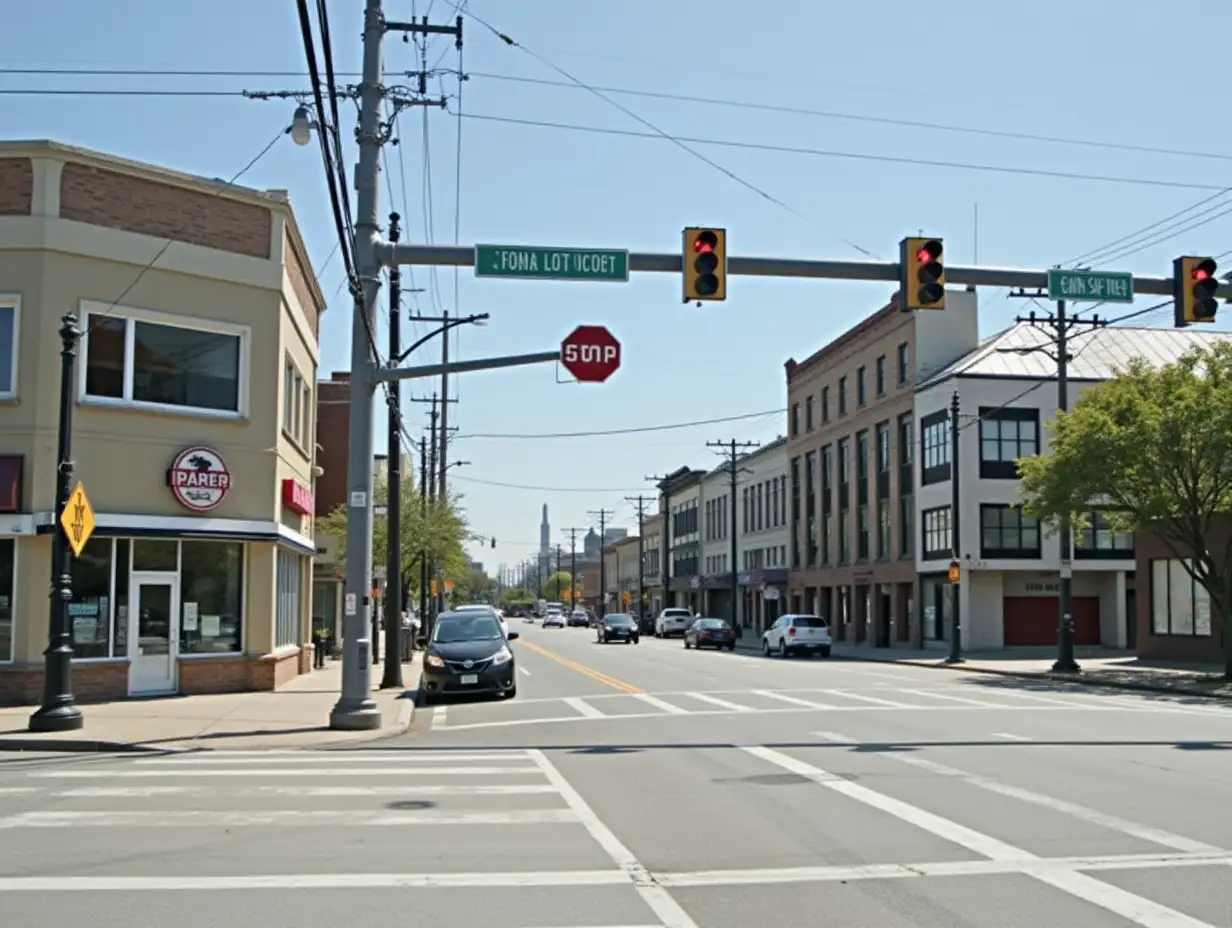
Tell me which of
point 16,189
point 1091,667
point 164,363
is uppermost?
point 16,189

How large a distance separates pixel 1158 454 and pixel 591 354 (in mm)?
17767

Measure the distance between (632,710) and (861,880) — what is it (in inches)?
548

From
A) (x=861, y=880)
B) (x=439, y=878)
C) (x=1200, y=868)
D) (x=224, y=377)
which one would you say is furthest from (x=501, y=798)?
(x=224, y=377)

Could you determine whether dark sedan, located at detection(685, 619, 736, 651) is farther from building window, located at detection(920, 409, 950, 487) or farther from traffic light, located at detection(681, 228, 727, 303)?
traffic light, located at detection(681, 228, 727, 303)

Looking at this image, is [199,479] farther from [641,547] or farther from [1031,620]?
[641,547]

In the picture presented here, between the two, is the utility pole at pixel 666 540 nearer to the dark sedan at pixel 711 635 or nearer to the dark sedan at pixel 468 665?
the dark sedan at pixel 711 635

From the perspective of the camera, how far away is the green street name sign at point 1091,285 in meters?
18.5

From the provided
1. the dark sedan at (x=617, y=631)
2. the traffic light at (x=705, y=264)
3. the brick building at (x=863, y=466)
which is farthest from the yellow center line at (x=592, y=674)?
the brick building at (x=863, y=466)

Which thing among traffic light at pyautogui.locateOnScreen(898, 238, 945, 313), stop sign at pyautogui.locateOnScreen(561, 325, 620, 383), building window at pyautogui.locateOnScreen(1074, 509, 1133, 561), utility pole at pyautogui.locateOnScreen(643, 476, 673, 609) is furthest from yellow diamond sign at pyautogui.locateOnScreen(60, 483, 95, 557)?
utility pole at pyautogui.locateOnScreen(643, 476, 673, 609)

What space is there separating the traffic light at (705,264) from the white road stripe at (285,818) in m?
7.63

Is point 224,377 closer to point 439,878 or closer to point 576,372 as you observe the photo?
point 576,372

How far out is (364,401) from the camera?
1908 cm

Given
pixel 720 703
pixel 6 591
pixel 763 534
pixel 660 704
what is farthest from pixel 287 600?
pixel 763 534

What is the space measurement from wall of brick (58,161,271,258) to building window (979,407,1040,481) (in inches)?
1266
